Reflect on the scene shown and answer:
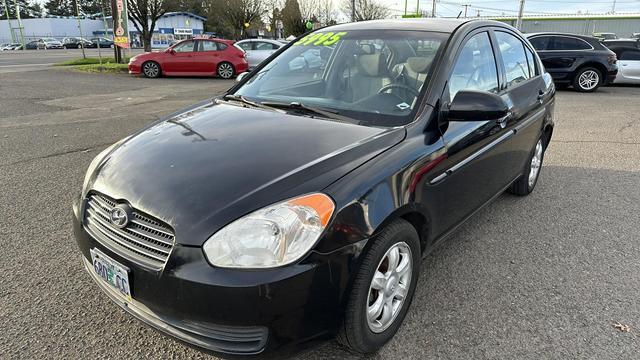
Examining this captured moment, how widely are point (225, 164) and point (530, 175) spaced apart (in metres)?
3.56

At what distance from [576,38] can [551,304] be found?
13.1 meters

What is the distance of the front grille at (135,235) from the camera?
1.89 m

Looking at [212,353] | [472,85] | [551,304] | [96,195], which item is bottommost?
[551,304]

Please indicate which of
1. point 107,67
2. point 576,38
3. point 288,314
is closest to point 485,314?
point 288,314

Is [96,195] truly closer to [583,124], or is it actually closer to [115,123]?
[115,123]

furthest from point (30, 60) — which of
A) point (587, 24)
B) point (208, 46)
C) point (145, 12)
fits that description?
point (587, 24)

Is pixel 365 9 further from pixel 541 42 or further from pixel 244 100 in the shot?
pixel 244 100

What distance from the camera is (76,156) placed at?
579 centimetres

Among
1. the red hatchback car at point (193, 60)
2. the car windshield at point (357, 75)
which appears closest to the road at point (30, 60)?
the red hatchback car at point (193, 60)

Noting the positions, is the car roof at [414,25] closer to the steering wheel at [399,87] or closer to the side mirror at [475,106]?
the steering wheel at [399,87]

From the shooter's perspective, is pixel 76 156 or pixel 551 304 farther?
pixel 76 156

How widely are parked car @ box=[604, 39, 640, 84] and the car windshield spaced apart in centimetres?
1434

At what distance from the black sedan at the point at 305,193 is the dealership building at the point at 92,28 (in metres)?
61.5

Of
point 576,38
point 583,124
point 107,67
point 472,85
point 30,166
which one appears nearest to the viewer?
point 472,85
